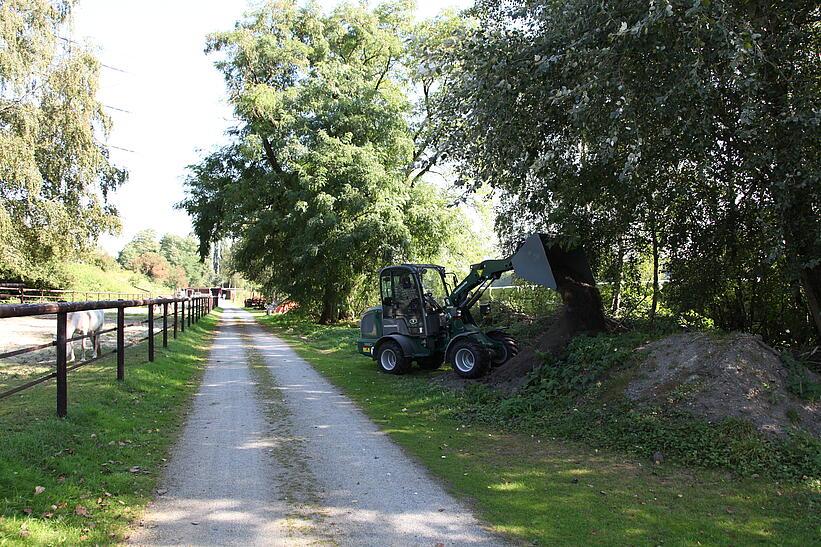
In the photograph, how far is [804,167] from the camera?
22.4 ft

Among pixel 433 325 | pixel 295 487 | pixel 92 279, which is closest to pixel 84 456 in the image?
pixel 295 487

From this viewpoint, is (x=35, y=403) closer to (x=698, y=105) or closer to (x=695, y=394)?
(x=695, y=394)

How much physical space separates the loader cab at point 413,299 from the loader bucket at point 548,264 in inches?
108

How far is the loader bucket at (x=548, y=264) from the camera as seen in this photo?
10258 millimetres

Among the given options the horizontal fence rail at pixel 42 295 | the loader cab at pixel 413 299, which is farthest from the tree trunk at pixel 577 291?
the horizontal fence rail at pixel 42 295

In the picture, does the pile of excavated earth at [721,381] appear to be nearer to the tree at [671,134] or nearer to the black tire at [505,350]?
the tree at [671,134]

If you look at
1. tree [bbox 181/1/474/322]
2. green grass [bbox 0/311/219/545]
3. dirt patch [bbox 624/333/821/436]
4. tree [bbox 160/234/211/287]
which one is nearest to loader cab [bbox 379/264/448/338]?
green grass [bbox 0/311/219/545]

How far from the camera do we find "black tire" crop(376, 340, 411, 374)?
1272 centimetres

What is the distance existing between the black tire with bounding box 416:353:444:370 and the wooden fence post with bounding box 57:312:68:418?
729 centimetres

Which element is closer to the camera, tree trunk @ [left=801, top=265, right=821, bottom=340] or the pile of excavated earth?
the pile of excavated earth

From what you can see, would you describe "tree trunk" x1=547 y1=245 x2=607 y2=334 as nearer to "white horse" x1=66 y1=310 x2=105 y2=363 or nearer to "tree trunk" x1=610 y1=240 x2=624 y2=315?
"tree trunk" x1=610 y1=240 x2=624 y2=315

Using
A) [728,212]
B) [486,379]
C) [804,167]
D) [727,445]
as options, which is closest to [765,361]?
[727,445]

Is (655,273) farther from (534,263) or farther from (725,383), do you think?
(725,383)

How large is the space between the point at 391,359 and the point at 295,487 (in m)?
7.73
